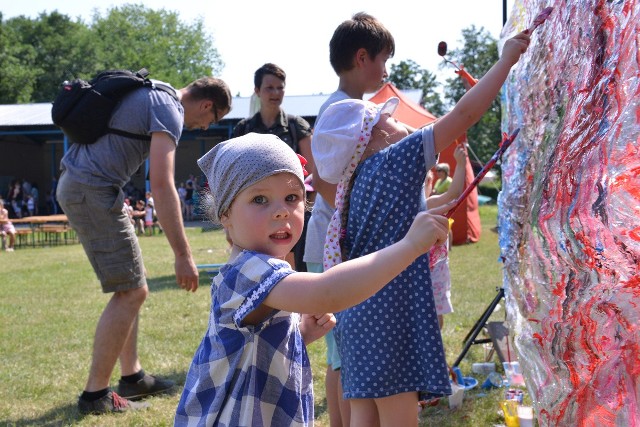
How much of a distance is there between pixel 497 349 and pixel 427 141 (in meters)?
2.40

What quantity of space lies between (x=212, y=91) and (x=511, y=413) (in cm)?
226

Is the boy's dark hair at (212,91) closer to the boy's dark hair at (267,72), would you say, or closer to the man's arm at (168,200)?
the boy's dark hair at (267,72)

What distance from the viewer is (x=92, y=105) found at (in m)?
3.56

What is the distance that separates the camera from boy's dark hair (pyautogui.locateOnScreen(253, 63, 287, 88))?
428 cm

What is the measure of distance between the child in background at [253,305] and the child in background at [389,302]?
1.30 feet

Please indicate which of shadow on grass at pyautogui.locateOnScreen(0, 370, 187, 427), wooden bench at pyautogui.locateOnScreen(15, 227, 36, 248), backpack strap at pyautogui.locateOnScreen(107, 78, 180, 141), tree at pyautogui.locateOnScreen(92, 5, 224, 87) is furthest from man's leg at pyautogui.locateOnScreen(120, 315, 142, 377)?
tree at pyautogui.locateOnScreen(92, 5, 224, 87)

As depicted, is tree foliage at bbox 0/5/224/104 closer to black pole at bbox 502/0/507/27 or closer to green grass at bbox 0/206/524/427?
green grass at bbox 0/206/524/427

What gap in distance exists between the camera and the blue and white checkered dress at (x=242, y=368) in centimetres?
166

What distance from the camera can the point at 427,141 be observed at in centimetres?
206

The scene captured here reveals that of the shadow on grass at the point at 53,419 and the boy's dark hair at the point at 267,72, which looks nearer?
the shadow on grass at the point at 53,419

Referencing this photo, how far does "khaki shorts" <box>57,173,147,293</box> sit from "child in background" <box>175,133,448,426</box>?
76.9 inches

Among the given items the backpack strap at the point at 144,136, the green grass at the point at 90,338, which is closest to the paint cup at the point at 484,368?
the green grass at the point at 90,338

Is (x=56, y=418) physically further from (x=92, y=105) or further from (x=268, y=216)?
(x=268, y=216)

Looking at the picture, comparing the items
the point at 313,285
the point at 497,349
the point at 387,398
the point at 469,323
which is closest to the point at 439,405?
the point at 497,349
